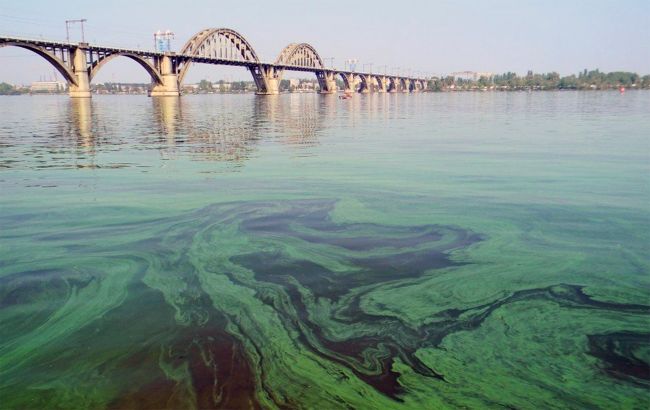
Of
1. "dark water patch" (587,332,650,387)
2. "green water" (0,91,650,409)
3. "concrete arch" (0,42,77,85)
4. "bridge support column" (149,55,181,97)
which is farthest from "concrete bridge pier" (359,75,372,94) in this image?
"dark water patch" (587,332,650,387)

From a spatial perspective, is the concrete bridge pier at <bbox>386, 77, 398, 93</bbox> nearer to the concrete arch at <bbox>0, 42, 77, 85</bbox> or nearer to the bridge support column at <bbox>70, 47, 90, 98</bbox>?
the bridge support column at <bbox>70, 47, 90, 98</bbox>

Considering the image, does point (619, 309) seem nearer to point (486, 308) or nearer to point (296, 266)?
point (486, 308)

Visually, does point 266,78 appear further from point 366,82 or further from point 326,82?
point 366,82

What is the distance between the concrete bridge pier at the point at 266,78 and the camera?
115 m

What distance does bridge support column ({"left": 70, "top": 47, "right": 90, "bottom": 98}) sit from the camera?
69250 millimetres

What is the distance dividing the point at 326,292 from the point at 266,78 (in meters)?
117

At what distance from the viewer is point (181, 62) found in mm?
93750

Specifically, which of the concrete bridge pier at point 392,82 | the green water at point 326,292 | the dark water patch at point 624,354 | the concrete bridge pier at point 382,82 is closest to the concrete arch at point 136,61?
the green water at point 326,292

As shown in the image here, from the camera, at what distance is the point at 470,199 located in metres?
8.03

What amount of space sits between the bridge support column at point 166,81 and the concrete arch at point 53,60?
19.8 meters

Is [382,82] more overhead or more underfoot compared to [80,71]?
more overhead

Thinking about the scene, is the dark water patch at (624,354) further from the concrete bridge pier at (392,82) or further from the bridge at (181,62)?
the concrete bridge pier at (392,82)

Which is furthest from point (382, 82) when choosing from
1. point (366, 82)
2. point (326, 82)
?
point (326, 82)

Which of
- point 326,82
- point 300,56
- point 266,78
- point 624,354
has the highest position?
point 300,56
